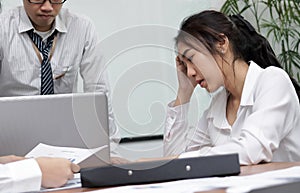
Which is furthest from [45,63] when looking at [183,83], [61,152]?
[61,152]

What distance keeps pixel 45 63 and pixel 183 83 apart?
31.0 inches

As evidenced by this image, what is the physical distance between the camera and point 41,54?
249 cm

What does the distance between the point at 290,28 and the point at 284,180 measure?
276cm

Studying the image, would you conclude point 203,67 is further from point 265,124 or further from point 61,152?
point 61,152

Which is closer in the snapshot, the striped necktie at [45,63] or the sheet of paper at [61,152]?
the sheet of paper at [61,152]

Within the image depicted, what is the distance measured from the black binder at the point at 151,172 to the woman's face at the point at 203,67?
456 mm

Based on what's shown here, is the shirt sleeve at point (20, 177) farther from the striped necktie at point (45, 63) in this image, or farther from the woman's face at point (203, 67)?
the striped necktie at point (45, 63)

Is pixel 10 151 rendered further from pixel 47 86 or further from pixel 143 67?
pixel 47 86

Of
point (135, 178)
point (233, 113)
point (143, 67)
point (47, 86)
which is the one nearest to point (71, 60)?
point (47, 86)

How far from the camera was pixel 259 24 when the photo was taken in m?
3.67

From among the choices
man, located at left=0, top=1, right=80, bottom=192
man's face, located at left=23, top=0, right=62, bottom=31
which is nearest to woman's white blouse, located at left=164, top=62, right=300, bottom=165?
man, located at left=0, top=1, right=80, bottom=192

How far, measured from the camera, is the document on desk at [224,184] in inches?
39.7

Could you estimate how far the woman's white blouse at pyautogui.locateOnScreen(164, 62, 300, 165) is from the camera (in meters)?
1.58

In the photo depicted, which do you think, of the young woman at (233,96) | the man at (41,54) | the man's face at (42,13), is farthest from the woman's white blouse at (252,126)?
the man's face at (42,13)
